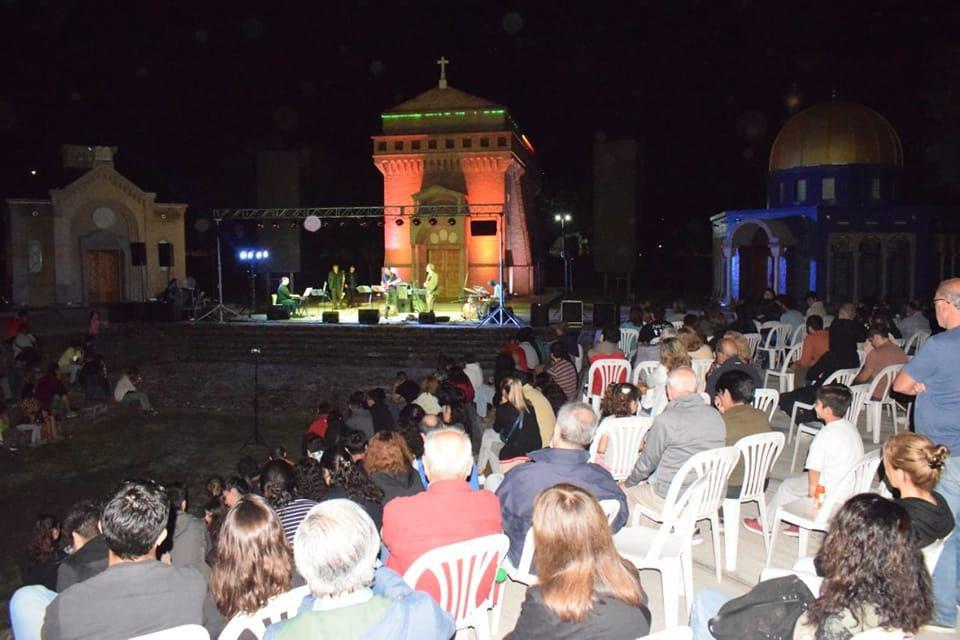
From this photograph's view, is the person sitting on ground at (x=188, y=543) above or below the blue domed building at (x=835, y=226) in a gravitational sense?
below

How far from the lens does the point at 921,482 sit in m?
2.89

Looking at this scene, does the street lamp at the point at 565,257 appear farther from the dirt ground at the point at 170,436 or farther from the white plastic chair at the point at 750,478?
the white plastic chair at the point at 750,478

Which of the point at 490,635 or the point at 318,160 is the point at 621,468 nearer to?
the point at 490,635

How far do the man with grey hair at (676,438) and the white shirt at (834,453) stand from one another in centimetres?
48

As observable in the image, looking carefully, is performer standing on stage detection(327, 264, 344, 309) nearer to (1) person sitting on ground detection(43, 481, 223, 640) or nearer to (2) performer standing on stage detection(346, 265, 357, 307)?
(2) performer standing on stage detection(346, 265, 357, 307)

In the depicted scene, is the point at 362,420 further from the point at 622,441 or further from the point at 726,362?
the point at 726,362

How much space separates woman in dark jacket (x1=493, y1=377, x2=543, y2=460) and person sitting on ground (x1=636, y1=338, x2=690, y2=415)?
0.97m

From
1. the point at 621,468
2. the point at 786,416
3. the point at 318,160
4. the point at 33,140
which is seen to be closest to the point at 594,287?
the point at 318,160

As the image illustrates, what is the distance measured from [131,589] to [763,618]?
2073 millimetres

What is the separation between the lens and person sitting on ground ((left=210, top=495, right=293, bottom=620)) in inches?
105

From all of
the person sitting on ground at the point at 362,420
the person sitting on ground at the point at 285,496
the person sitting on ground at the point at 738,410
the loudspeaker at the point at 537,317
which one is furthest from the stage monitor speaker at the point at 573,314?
the person sitting on ground at the point at 285,496

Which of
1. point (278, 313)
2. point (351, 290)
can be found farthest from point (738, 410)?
point (351, 290)

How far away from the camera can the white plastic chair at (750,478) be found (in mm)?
4133

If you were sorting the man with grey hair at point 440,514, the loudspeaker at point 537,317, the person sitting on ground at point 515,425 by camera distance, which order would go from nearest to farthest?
the man with grey hair at point 440,514 → the person sitting on ground at point 515,425 → the loudspeaker at point 537,317
